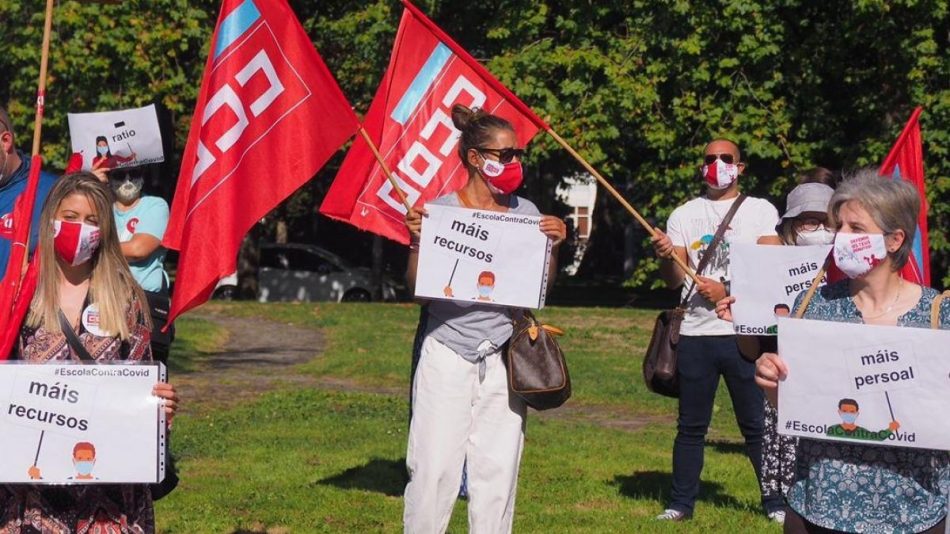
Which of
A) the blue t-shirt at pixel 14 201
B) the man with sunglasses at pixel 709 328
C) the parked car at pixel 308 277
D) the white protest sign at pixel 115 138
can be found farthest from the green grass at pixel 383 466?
the parked car at pixel 308 277

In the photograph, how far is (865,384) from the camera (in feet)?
14.1

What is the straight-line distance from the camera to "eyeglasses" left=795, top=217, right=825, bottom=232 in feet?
23.3

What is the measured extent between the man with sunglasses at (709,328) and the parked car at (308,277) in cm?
2546

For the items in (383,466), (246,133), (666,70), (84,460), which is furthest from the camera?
(666,70)

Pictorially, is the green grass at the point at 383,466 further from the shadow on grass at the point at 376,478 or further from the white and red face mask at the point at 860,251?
the white and red face mask at the point at 860,251

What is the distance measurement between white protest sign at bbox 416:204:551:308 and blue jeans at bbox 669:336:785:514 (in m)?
2.30

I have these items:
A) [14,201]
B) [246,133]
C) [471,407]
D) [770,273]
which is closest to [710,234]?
[770,273]

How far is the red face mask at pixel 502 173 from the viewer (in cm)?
592

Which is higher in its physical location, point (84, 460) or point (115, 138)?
point (115, 138)

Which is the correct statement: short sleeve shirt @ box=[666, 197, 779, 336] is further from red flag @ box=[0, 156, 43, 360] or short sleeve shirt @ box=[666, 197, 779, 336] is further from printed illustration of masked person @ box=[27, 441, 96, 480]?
printed illustration of masked person @ box=[27, 441, 96, 480]

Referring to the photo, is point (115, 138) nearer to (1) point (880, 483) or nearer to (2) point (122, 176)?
(2) point (122, 176)

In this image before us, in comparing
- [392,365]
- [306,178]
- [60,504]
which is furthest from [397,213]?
[392,365]

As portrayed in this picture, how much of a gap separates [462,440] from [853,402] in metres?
1.98

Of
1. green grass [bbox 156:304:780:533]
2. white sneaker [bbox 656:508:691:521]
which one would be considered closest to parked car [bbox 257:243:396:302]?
green grass [bbox 156:304:780:533]
